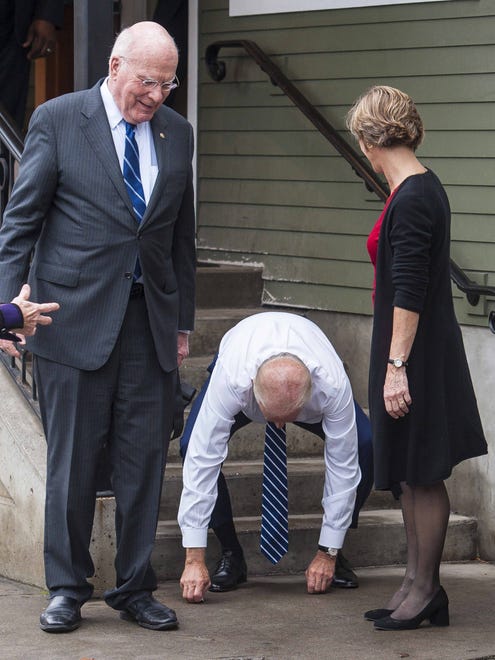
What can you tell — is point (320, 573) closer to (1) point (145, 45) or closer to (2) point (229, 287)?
(1) point (145, 45)

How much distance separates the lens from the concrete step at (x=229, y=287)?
7562mm

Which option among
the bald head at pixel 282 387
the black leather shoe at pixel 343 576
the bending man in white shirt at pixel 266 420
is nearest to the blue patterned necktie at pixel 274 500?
the bending man in white shirt at pixel 266 420

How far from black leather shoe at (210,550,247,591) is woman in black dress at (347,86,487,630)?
811 mm

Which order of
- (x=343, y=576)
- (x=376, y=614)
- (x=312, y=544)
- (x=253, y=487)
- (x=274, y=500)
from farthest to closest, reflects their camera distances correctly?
(x=253, y=487), (x=312, y=544), (x=343, y=576), (x=274, y=500), (x=376, y=614)

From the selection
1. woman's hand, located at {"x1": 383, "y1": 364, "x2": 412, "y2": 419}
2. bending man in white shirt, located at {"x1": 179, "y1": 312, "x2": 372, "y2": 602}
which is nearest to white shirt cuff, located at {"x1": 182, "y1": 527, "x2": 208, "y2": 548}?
bending man in white shirt, located at {"x1": 179, "y1": 312, "x2": 372, "y2": 602}

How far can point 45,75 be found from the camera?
928 centimetres

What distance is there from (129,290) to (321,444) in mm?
2173

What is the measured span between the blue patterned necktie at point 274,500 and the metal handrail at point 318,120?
1.32 m

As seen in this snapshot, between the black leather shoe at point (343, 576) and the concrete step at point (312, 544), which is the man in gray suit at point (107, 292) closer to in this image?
the concrete step at point (312, 544)

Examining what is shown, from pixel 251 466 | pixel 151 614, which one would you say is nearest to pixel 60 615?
pixel 151 614

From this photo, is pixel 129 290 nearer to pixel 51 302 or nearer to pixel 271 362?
pixel 51 302

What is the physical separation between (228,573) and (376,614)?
0.74 metres

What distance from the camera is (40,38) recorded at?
770 cm

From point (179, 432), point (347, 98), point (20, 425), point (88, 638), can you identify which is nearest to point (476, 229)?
point (347, 98)
